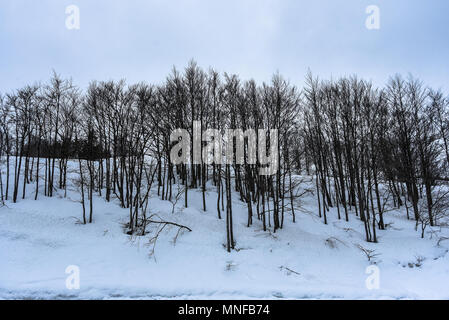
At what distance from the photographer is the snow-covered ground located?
6391 mm

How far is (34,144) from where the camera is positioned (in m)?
15.9

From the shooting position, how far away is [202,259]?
8133mm

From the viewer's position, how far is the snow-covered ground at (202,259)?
6391 mm

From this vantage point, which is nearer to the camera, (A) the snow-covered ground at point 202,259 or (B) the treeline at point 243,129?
(A) the snow-covered ground at point 202,259

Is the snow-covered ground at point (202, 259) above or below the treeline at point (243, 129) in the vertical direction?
below

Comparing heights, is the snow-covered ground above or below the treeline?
below

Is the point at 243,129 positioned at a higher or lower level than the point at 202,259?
higher

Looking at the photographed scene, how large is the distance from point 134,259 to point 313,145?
15051mm

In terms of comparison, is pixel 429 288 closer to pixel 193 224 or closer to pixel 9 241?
pixel 193 224

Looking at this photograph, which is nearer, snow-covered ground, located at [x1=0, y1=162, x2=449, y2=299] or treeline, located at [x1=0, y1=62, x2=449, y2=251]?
Result: snow-covered ground, located at [x1=0, y1=162, x2=449, y2=299]

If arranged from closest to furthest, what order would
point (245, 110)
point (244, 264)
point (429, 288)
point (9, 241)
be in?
point (429, 288), point (244, 264), point (9, 241), point (245, 110)
